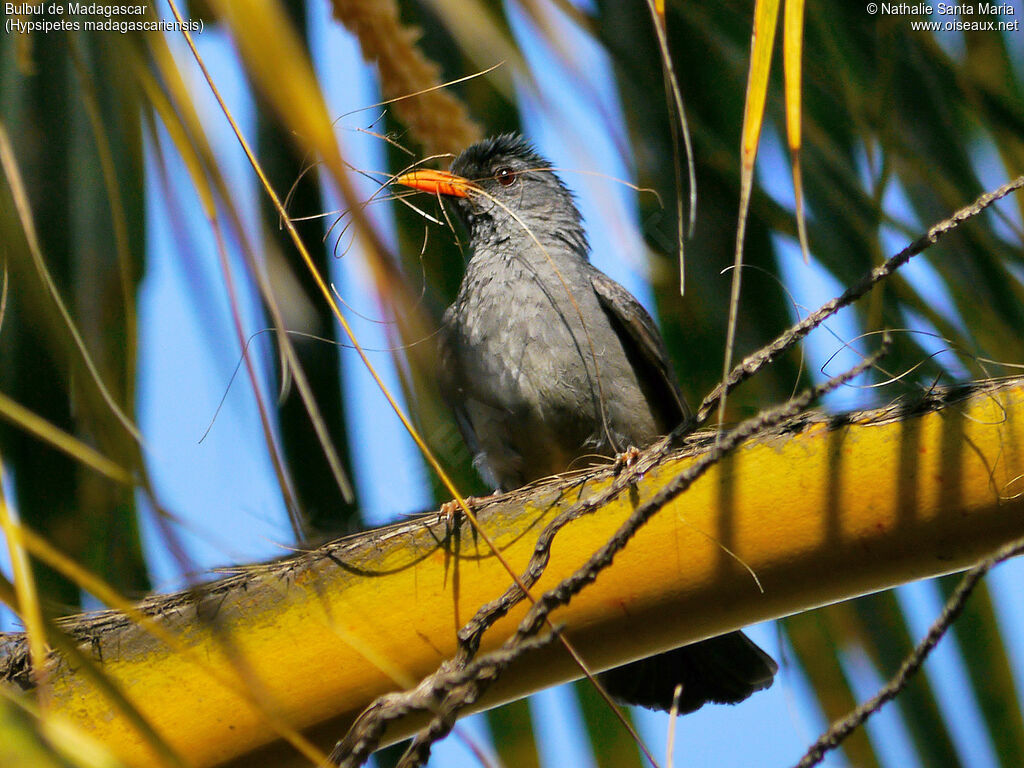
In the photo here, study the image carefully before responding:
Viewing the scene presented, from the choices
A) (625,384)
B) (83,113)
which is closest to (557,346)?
(625,384)

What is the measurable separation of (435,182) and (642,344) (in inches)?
52.2

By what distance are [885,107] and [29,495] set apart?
5.68 ft

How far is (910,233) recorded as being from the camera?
179 cm

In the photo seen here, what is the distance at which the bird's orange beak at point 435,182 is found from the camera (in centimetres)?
248

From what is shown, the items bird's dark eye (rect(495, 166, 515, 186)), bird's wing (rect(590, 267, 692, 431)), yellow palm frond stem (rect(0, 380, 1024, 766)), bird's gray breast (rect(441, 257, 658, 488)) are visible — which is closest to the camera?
yellow palm frond stem (rect(0, 380, 1024, 766))

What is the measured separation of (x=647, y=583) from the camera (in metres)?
1.71

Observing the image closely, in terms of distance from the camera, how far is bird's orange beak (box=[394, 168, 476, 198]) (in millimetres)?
2479

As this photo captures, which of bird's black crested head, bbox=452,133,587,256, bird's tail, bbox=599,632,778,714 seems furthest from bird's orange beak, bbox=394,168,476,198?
bird's tail, bbox=599,632,778,714

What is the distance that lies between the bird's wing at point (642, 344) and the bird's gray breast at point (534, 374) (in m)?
0.05

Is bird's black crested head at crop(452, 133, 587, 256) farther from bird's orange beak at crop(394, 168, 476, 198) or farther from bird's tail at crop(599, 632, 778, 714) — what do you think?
bird's tail at crop(599, 632, 778, 714)

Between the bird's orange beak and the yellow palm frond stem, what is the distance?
2.93 ft

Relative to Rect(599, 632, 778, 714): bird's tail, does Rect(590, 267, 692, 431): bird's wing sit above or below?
above

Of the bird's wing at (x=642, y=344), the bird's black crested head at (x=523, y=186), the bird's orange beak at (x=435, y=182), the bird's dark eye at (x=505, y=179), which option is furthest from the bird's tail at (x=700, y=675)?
the bird's dark eye at (x=505, y=179)

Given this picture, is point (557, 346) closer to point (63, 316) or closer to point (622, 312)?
point (622, 312)
